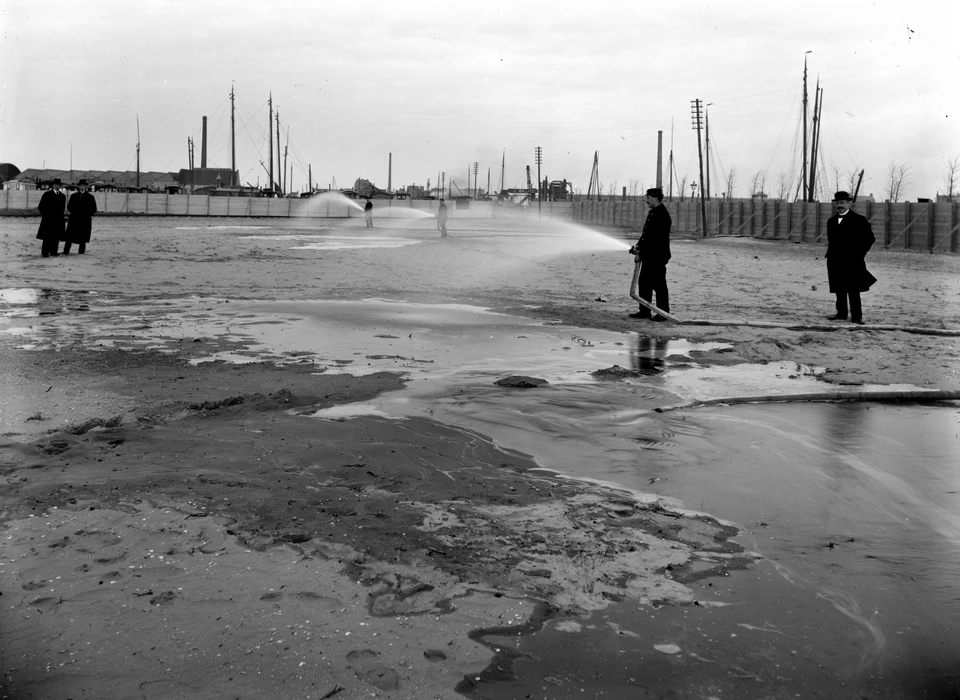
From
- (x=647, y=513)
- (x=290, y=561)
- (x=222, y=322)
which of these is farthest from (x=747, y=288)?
(x=290, y=561)

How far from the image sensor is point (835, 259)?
40.8 ft

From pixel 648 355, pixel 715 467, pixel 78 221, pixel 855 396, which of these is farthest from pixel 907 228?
pixel 715 467

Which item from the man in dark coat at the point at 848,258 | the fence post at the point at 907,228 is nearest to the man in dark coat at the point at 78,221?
the man in dark coat at the point at 848,258

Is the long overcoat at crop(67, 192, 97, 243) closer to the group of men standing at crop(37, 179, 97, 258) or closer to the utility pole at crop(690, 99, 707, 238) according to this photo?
the group of men standing at crop(37, 179, 97, 258)

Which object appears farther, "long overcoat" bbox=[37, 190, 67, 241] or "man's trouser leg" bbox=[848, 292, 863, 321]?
"long overcoat" bbox=[37, 190, 67, 241]

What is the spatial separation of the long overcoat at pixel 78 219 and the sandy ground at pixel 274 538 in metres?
14.0

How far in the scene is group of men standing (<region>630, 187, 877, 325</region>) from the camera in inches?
479

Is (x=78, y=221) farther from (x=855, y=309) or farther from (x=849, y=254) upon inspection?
(x=855, y=309)

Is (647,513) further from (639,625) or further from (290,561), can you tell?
(290,561)

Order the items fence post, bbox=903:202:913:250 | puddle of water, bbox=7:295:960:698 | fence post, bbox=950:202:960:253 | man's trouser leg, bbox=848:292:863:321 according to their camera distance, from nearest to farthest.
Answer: puddle of water, bbox=7:295:960:698
man's trouser leg, bbox=848:292:863:321
fence post, bbox=950:202:960:253
fence post, bbox=903:202:913:250

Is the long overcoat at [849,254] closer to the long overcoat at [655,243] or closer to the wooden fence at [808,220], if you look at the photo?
the long overcoat at [655,243]

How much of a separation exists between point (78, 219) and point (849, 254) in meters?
16.5

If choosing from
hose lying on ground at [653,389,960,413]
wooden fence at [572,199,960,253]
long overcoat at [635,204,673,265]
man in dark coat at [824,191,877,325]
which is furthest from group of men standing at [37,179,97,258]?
wooden fence at [572,199,960,253]

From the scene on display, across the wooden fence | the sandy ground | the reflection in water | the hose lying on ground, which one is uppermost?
the wooden fence
